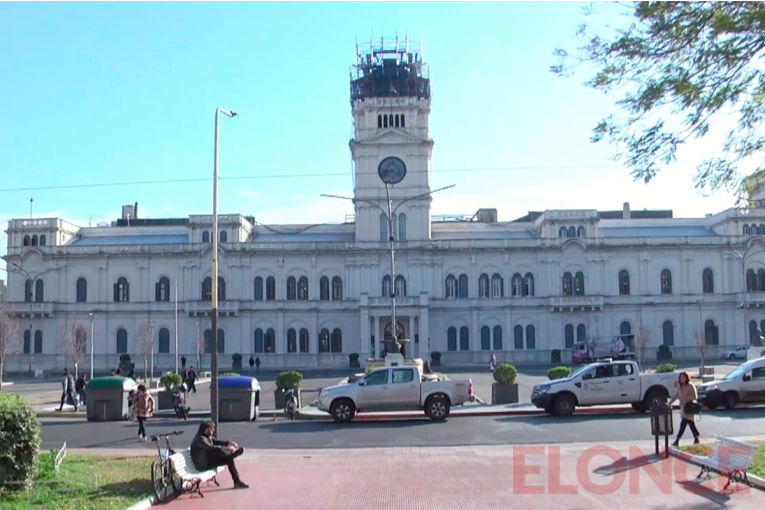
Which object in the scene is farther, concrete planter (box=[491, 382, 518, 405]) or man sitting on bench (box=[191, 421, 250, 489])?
concrete planter (box=[491, 382, 518, 405])

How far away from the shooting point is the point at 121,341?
254 ft

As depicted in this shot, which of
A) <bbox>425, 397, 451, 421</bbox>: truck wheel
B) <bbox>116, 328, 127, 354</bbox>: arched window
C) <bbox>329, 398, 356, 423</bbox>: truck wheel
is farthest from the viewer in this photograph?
<bbox>116, 328, 127, 354</bbox>: arched window

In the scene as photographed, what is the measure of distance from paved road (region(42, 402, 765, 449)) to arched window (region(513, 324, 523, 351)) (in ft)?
159

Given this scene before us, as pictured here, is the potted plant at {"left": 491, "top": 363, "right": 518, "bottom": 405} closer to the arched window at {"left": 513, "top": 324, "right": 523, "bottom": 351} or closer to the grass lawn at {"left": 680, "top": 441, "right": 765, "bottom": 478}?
the grass lawn at {"left": 680, "top": 441, "right": 765, "bottom": 478}

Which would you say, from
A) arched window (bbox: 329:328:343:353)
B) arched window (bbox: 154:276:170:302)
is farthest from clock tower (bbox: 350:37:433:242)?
arched window (bbox: 154:276:170:302)

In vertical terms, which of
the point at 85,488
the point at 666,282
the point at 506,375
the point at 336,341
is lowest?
the point at 85,488

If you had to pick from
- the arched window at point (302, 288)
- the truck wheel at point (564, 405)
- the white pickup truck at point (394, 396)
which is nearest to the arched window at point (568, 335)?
the arched window at point (302, 288)

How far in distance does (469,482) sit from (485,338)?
62.0 metres

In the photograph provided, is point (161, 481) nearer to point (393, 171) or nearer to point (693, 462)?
point (693, 462)

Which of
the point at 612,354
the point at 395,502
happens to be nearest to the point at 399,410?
the point at 395,502

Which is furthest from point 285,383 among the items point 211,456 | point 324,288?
point 324,288

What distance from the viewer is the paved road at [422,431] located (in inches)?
851

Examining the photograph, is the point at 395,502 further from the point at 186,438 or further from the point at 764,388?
the point at 764,388

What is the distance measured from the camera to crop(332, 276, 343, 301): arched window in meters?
77.4
